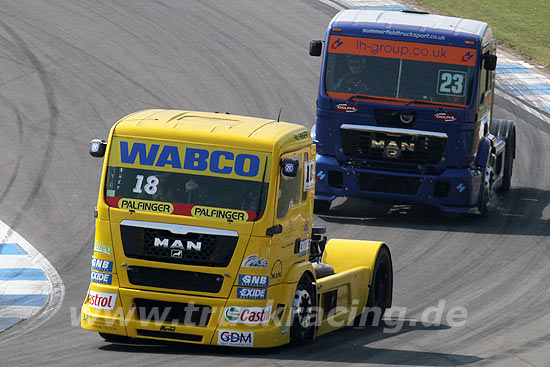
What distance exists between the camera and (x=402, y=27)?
59.1 ft

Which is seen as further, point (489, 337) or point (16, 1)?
point (16, 1)

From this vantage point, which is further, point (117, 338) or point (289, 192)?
point (117, 338)

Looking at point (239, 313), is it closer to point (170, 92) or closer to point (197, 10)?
→ point (170, 92)

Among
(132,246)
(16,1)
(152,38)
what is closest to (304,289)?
(132,246)

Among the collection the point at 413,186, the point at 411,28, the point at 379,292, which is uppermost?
the point at 411,28

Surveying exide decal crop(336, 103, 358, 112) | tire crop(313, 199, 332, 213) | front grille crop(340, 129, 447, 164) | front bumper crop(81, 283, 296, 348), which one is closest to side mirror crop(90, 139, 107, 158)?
front bumper crop(81, 283, 296, 348)

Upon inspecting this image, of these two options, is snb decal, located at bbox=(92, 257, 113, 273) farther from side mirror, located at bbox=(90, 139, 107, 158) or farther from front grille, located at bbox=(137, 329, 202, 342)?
side mirror, located at bbox=(90, 139, 107, 158)

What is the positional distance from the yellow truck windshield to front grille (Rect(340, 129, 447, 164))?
7.87m

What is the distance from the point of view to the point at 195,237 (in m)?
10.5

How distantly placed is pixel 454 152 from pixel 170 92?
27.4 ft

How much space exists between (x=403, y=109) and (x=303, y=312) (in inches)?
300

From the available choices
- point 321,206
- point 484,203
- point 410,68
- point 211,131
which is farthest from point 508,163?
point 211,131

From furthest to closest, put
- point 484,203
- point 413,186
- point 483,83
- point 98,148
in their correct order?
1. point 484,203
2. point 483,83
3. point 413,186
4. point 98,148

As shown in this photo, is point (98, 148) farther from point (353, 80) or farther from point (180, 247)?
point (353, 80)
